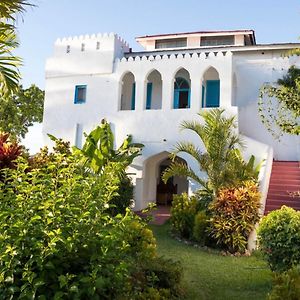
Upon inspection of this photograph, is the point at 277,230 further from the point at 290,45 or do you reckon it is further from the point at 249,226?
the point at 290,45

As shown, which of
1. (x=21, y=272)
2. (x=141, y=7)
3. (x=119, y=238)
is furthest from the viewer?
(x=141, y=7)

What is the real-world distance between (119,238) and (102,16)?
649cm

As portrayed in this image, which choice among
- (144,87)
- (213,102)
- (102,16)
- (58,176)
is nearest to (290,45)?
(213,102)

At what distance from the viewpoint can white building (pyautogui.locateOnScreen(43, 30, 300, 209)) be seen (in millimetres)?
17766

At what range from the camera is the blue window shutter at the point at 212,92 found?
18.6 m

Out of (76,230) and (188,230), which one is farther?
(188,230)

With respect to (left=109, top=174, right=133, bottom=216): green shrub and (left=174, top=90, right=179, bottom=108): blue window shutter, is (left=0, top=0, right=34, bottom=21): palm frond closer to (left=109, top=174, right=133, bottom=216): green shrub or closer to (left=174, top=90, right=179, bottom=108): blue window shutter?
(left=109, top=174, right=133, bottom=216): green shrub

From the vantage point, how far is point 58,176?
4.66 metres

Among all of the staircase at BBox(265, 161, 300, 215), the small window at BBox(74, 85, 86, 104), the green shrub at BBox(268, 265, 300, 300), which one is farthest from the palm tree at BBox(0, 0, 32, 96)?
the small window at BBox(74, 85, 86, 104)

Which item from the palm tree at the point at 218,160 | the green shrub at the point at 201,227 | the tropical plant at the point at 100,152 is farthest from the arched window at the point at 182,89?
the green shrub at the point at 201,227

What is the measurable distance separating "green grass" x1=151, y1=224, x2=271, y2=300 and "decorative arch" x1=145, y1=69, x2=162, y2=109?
9.34 m

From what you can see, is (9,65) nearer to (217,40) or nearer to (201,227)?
(201,227)

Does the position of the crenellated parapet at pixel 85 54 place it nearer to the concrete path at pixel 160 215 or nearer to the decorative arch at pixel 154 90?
the decorative arch at pixel 154 90

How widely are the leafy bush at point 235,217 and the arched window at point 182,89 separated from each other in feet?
25.8
